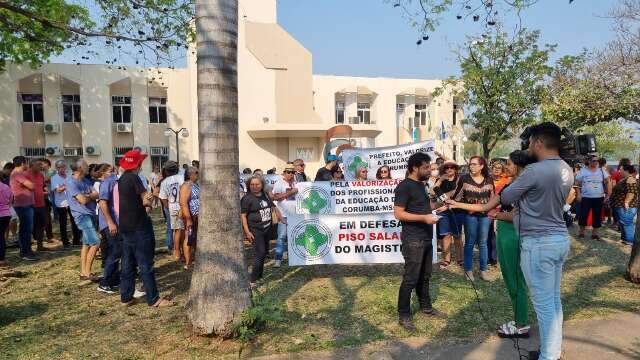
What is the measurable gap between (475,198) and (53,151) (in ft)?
95.9

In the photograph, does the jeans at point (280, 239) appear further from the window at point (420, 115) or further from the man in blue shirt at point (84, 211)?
the window at point (420, 115)

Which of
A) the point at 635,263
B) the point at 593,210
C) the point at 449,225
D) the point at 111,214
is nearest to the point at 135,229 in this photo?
the point at 111,214

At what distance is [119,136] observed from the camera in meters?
30.7

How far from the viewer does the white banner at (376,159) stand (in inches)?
404

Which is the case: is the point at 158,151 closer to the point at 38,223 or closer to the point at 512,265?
the point at 38,223

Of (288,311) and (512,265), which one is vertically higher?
(512,265)

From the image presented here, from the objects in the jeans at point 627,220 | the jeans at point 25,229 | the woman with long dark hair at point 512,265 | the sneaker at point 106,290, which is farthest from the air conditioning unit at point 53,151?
the woman with long dark hair at point 512,265

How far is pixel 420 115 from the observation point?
39.7 metres

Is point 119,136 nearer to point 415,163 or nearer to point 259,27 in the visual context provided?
point 259,27

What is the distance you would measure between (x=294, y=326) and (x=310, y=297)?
1163mm

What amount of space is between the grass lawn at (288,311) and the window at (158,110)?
24.8 metres

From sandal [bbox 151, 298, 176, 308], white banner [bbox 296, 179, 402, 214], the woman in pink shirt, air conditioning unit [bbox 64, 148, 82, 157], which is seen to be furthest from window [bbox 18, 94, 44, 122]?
sandal [bbox 151, 298, 176, 308]

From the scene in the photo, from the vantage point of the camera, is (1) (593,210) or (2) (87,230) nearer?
(2) (87,230)

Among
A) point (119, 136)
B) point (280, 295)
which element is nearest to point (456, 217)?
point (280, 295)
